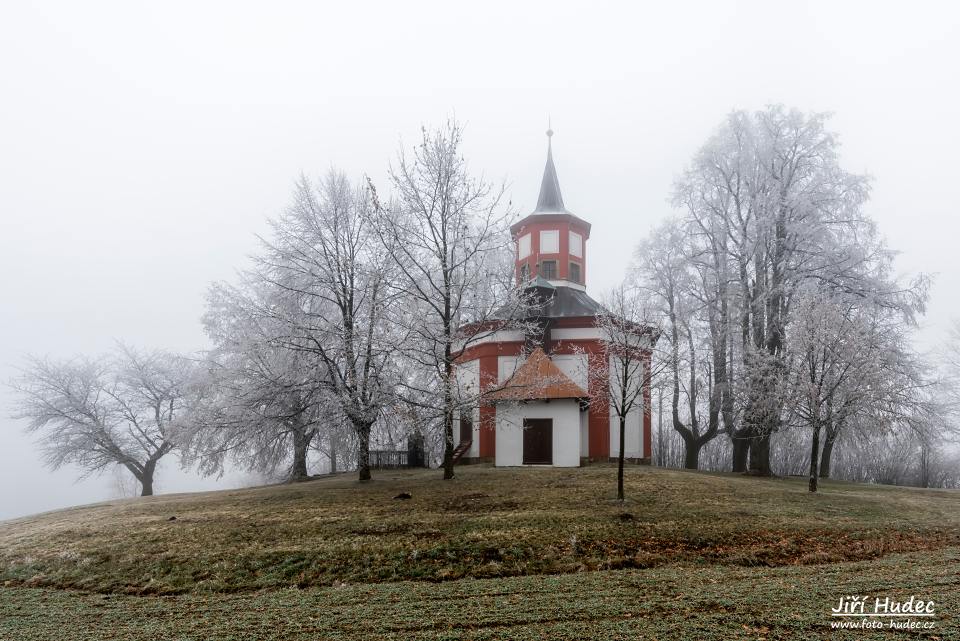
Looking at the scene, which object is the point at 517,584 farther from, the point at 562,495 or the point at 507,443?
the point at 507,443

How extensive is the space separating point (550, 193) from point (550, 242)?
2.86 m

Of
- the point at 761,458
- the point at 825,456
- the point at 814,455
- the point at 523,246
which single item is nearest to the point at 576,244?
the point at 523,246

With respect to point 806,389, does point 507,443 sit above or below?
below

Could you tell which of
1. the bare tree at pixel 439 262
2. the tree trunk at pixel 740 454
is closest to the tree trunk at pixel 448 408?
the bare tree at pixel 439 262

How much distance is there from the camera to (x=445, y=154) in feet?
62.5

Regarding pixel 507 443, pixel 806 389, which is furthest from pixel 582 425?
pixel 806 389

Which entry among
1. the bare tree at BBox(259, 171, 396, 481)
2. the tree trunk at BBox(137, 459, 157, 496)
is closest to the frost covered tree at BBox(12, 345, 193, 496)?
the tree trunk at BBox(137, 459, 157, 496)

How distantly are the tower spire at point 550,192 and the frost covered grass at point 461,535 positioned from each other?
15455 millimetres

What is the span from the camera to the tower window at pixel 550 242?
94.7 feet

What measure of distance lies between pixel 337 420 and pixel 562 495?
7.77 meters

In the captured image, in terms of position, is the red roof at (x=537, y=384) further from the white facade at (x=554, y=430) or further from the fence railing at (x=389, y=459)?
the fence railing at (x=389, y=459)

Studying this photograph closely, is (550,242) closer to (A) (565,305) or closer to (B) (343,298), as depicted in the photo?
(A) (565,305)

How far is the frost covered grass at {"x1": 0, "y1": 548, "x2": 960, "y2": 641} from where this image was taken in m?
7.31

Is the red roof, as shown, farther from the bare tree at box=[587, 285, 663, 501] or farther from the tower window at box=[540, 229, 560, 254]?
the tower window at box=[540, 229, 560, 254]
